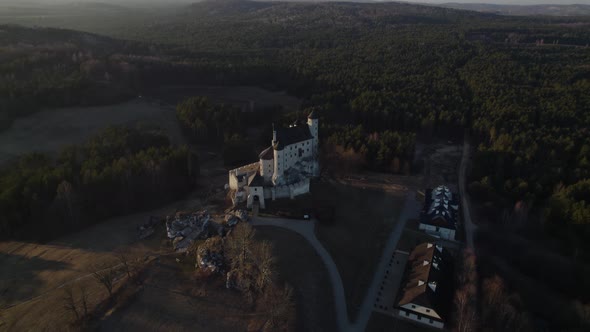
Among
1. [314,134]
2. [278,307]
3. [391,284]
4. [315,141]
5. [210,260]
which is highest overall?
[314,134]

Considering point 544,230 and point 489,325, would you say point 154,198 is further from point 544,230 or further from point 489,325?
point 544,230

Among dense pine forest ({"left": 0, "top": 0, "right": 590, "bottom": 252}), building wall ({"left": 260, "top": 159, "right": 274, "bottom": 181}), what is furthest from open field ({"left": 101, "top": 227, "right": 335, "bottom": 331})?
dense pine forest ({"left": 0, "top": 0, "right": 590, "bottom": 252})

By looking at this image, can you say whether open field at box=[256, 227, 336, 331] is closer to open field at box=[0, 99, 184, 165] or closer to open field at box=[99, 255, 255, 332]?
open field at box=[99, 255, 255, 332]

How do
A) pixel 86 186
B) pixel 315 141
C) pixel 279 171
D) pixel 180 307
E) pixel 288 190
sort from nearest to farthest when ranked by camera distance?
1. pixel 180 307
2. pixel 288 190
3. pixel 279 171
4. pixel 86 186
5. pixel 315 141

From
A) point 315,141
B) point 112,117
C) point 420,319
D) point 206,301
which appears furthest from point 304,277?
point 112,117

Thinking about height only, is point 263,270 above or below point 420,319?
above

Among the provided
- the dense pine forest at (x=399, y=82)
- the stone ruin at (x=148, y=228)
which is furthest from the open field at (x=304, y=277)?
the dense pine forest at (x=399, y=82)

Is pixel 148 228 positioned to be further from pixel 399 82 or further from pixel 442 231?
pixel 399 82
